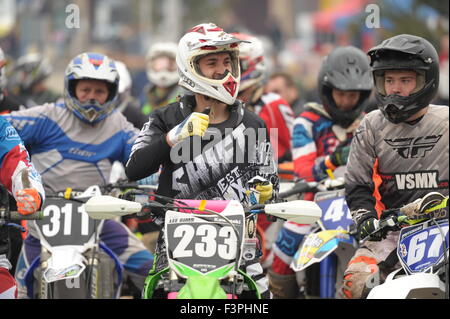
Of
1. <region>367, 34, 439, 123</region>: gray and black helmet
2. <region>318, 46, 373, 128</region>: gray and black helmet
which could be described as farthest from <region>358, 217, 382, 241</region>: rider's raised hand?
<region>318, 46, 373, 128</region>: gray and black helmet

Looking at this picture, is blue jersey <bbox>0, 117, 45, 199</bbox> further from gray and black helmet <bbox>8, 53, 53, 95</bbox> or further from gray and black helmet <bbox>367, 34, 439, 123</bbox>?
gray and black helmet <bbox>8, 53, 53, 95</bbox>

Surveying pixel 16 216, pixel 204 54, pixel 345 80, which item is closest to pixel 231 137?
pixel 204 54

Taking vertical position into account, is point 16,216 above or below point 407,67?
below

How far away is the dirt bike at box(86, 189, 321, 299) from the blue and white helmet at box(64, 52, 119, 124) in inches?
A: 118

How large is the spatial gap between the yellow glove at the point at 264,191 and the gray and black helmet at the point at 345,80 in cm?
317

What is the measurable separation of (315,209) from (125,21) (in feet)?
173

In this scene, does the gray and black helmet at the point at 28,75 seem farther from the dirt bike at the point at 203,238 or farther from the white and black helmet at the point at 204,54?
the dirt bike at the point at 203,238

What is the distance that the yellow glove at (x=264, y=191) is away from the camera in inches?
307

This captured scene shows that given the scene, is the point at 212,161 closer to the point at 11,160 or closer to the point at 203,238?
the point at 203,238

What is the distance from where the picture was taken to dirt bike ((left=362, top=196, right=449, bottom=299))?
296 inches

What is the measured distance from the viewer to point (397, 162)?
8.50m

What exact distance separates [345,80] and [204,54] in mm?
3111

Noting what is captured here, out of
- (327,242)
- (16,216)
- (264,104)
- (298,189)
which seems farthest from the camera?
(264,104)

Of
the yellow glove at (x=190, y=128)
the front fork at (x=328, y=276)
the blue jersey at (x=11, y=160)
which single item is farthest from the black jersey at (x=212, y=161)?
the front fork at (x=328, y=276)
